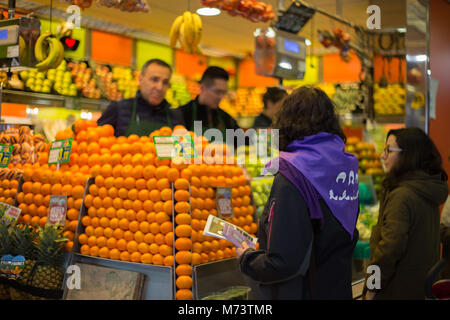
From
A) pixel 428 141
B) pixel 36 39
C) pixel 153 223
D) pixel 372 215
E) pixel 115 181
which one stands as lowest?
pixel 372 215

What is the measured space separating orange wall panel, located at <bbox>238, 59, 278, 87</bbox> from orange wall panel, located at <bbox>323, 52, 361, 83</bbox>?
1.40 metres

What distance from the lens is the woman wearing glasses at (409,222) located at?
2.98 meters

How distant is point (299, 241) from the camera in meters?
1.85

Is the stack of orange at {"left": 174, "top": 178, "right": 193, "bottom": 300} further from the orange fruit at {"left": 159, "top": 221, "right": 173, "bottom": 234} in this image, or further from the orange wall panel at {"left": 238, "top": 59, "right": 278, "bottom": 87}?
the orange wall panel at {"left": 238, "top": 59, "right": 278, "bottom": 87}

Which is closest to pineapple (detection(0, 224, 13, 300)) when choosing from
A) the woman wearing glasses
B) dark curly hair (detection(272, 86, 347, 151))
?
dark curly hair (detection(272, 86, 347, 151))

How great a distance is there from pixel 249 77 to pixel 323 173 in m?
10.6

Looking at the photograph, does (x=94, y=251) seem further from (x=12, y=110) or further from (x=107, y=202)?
(x=12, y=110)

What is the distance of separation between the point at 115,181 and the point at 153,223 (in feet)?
1.28

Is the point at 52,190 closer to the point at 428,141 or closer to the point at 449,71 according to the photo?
the point at 428,141

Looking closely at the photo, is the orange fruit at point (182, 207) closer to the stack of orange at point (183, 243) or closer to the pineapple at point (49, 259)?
the stack of orange at point (183, 243)

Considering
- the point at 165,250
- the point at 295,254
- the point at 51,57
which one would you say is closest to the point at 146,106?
the point at 51,57
